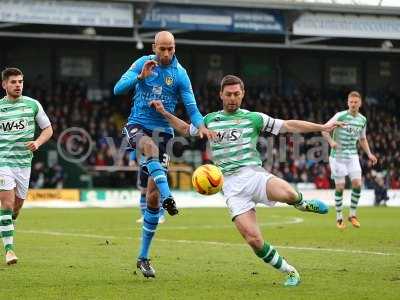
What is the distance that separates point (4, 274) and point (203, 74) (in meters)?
35.5

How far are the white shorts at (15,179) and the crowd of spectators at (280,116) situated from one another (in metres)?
20.7

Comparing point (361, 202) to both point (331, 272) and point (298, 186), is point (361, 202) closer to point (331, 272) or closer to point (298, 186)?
point (298, 186)

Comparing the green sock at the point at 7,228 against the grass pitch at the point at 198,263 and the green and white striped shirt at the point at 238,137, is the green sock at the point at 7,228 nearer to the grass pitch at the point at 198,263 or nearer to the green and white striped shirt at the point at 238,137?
the grass pitch at the point at 198,263

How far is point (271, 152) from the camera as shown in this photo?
37.0 metres

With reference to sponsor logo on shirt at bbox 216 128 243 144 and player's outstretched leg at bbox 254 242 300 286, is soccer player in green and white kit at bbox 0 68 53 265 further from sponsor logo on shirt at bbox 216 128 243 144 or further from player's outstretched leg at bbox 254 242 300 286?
player's outstretched leg at bbox 254 242 300 286

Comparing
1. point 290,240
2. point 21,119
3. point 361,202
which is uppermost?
point 21,119

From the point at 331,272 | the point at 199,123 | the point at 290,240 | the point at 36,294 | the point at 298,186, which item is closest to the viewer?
the point at 36,294

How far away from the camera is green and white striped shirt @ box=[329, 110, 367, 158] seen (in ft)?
67.7

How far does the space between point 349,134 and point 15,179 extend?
33.8ft

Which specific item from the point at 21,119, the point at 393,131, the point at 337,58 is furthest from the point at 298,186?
the point at 21,119

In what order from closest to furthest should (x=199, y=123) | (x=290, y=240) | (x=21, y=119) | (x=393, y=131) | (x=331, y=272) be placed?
(x=199, y=123)
(x=331, y=272)
(x=21, y=119)
(x=290, y=240)
(x=393, y=131)

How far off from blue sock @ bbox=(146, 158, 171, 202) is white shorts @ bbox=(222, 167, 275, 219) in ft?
2.47

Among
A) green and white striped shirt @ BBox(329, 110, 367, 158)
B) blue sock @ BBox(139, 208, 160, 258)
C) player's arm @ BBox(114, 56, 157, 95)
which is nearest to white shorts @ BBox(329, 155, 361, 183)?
green and white striped shirt @ BBox(329, 110, 367, 158)

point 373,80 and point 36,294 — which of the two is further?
point 373,80
